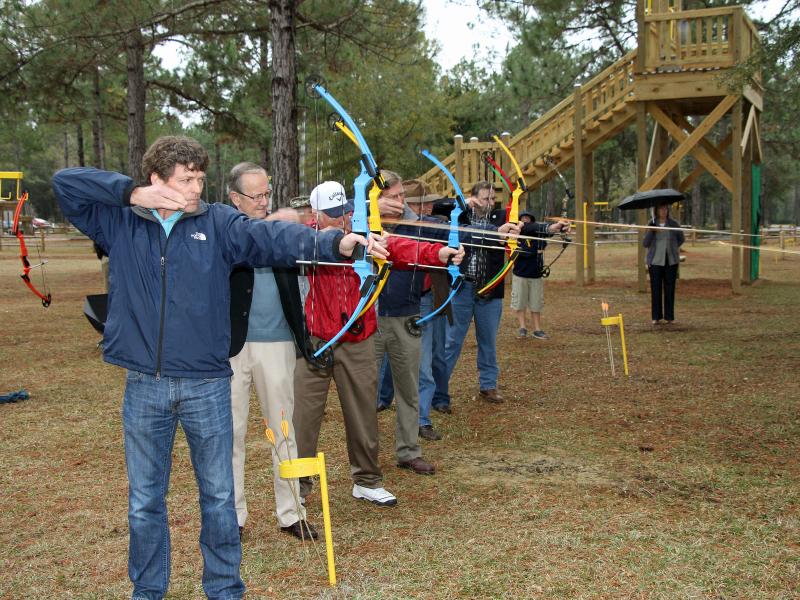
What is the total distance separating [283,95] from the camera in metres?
11.3

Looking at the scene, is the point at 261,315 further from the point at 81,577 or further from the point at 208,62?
the point at 208,62

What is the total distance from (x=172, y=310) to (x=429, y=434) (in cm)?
335

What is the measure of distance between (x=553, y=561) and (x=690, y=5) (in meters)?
23.9

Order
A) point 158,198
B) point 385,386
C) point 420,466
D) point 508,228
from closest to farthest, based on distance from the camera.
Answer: point 158,198 < point 420,466 < point 508,228 < point 385,386

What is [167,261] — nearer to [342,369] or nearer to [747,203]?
[342,369]

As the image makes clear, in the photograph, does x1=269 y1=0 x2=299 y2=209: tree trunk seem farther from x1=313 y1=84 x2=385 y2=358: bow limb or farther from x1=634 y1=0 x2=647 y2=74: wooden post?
x1=313 y1=84 x2=385 y2=358: bow limb

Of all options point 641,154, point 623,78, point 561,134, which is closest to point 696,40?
point 623,78

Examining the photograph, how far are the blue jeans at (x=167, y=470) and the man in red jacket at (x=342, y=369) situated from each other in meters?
1.18

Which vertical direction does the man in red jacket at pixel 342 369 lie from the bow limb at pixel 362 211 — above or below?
below

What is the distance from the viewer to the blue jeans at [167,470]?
3.02 metres

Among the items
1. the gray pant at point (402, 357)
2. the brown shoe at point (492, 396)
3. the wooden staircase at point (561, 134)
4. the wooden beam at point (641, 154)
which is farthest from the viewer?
the wooden staircase at point (561, 134)

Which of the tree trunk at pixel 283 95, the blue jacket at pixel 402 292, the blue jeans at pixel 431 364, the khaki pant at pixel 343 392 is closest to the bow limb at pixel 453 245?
the blue jacket at pixel 402 292

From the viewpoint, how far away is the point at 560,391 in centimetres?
749

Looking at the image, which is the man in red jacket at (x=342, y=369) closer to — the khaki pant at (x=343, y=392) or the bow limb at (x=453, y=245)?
the khaki pant at (x=343, y=392)
